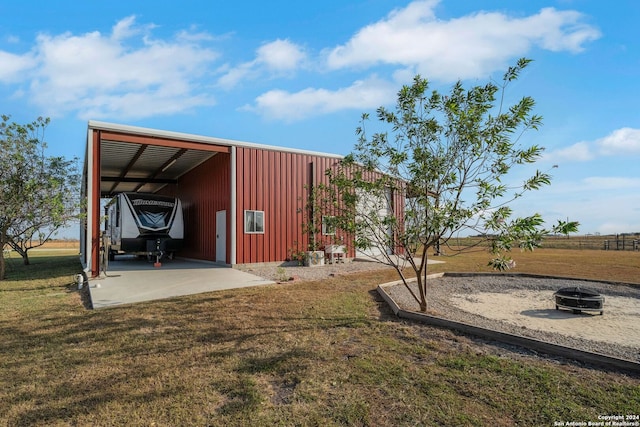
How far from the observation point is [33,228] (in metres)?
12.0

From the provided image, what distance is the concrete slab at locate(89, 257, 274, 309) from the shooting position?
309 inches

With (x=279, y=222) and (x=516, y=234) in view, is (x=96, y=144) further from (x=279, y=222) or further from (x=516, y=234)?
(x=516, y=234)

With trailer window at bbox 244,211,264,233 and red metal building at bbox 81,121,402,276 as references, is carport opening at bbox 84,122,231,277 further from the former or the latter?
trailer window at bbox 244,211,264,233

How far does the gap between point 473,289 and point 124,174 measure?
19154mm

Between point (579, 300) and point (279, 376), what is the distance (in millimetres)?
5977

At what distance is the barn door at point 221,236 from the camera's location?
14.0 meters

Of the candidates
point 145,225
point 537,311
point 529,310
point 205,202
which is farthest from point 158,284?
point 537,311

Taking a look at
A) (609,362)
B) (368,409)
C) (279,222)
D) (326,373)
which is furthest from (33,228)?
(609,362)

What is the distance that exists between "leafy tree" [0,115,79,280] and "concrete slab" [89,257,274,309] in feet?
9.64

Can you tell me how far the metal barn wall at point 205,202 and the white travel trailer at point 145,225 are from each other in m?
1.06

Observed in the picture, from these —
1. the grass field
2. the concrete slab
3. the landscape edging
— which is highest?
the concrete slab

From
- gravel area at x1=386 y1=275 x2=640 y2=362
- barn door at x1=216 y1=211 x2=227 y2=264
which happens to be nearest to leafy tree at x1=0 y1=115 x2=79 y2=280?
barn door at x1=216 y1=211 x2=227 y2=264

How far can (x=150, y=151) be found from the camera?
14953 mm

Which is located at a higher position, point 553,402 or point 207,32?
point 207,32
